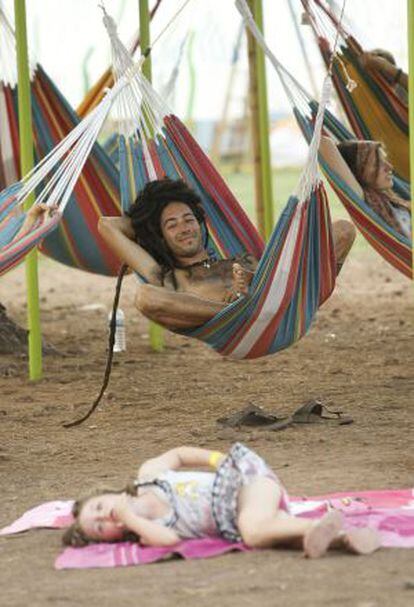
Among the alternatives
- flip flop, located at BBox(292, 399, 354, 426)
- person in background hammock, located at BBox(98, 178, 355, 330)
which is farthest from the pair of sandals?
person in background hammock, located at BBox(98, 178, 355, 330)

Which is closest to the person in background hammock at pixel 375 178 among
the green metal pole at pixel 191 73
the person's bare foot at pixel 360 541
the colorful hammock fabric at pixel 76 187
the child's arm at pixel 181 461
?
the colorful hammock fabric at pixel 76 187

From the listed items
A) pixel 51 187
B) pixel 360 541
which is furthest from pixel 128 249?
pixel 360 541

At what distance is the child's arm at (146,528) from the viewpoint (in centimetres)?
259

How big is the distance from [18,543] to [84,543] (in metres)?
0.19

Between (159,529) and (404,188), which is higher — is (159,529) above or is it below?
below

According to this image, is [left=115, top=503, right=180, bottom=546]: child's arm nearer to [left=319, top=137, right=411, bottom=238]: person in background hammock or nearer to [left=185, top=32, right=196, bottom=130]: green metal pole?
[left=319, top=137, right=411, bottom=238]: person in background hammock

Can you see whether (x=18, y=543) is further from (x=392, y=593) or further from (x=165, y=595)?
(x=392, y=593)

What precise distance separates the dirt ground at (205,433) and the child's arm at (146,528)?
5 cm

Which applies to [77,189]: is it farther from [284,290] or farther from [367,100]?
[284,290]

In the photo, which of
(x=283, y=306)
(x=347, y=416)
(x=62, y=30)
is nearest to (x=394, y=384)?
(x=347, y=416)

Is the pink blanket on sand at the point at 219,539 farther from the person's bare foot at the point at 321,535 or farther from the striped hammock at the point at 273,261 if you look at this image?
the striped hammock at the point at 273,261

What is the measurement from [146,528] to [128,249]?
1.52 metres

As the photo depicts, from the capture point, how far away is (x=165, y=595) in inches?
93.4

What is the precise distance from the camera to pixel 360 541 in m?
2.52
